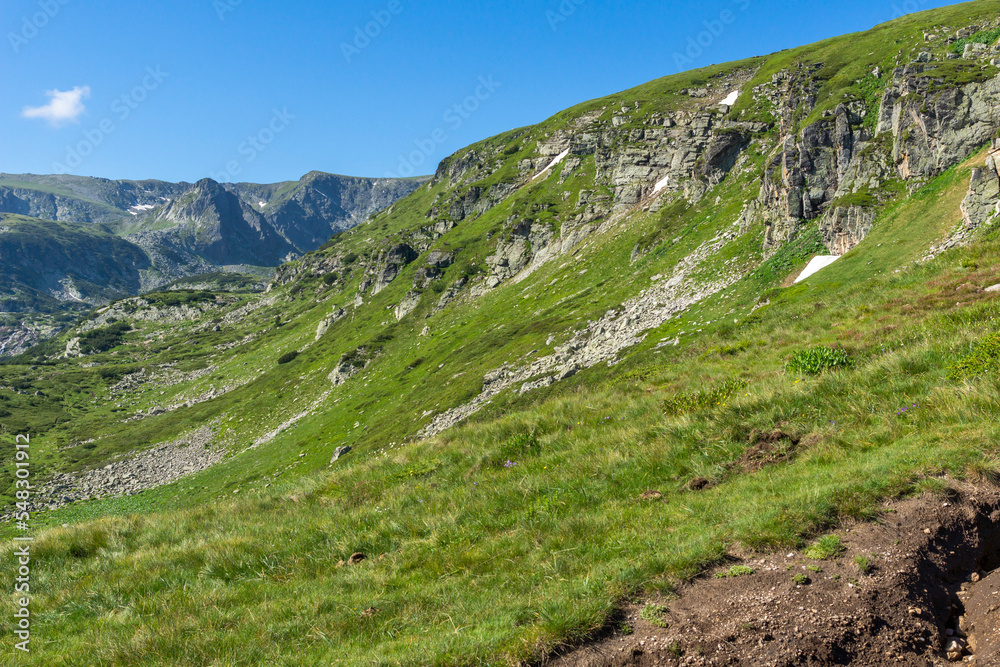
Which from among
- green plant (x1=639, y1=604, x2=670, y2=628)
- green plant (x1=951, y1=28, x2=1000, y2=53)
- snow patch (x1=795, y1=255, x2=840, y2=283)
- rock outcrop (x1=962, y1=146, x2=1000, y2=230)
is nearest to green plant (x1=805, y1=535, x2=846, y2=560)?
green plant (x1=639, y1=604, x2=670, y2=628)

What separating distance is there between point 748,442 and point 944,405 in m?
3.06

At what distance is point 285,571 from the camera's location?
26.6 feet

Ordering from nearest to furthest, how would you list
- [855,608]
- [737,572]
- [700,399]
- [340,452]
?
[855,608] < [737,572] < [700,399] < [340,452]

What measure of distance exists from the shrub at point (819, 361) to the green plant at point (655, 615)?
8511 millimetres

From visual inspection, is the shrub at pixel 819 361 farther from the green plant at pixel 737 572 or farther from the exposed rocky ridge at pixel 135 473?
the exposed rocky ridge at pixel 135 473

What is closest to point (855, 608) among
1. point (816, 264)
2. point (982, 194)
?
point (982, 194)

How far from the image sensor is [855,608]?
494 centimetres

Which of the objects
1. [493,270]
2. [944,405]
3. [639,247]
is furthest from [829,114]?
[493,270]

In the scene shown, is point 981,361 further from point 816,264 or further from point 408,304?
point 408,304

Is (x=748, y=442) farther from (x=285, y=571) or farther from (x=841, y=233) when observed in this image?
(x=841, y=233)

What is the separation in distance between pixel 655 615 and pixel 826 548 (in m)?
2.27

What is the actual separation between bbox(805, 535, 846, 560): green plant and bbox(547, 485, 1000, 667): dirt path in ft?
0.21

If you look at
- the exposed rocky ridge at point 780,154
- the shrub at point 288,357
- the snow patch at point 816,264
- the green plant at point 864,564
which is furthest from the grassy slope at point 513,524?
the shrub at point 288,357

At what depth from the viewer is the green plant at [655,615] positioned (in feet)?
17.0
